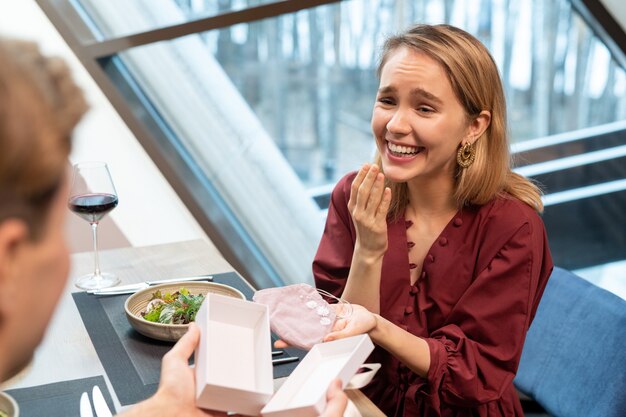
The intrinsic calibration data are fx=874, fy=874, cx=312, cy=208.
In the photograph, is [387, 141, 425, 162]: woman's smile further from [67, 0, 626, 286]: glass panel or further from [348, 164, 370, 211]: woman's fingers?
[67, 0, 626, 286]: glass panel

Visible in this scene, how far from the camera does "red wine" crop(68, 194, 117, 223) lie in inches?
71.6

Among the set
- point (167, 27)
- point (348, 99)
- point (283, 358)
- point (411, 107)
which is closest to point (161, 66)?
point (167, 27)

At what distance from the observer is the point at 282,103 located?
3348mm

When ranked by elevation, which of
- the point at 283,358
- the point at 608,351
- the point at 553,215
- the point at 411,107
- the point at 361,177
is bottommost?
the point at 553,215

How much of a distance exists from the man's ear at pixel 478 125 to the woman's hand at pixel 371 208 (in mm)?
240

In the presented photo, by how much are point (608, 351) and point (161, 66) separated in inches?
78.7

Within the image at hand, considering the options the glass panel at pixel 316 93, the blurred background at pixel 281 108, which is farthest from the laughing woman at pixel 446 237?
the glass panel at pixel 316 93

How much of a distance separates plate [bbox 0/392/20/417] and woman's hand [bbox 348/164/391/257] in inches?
30.9

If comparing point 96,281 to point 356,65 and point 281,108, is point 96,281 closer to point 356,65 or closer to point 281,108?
point 281,108

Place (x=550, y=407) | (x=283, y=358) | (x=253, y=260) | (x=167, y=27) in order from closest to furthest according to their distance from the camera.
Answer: (x=283, y=358) → (x=550, y=407) → (x=167, y=27) → (x=253, y=260)

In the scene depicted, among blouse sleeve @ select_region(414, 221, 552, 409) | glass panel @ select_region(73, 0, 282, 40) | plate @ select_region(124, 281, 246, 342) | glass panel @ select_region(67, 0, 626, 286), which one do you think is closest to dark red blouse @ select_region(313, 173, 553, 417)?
blouse sleeve @ select_region(414, 221, 552, 409)

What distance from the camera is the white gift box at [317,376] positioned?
1160 millimetres

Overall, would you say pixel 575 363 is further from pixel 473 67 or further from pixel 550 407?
pixel 473 67

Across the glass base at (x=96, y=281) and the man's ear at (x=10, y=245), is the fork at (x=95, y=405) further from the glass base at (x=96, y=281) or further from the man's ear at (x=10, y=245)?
the man's ear at (x=10, y=245)
